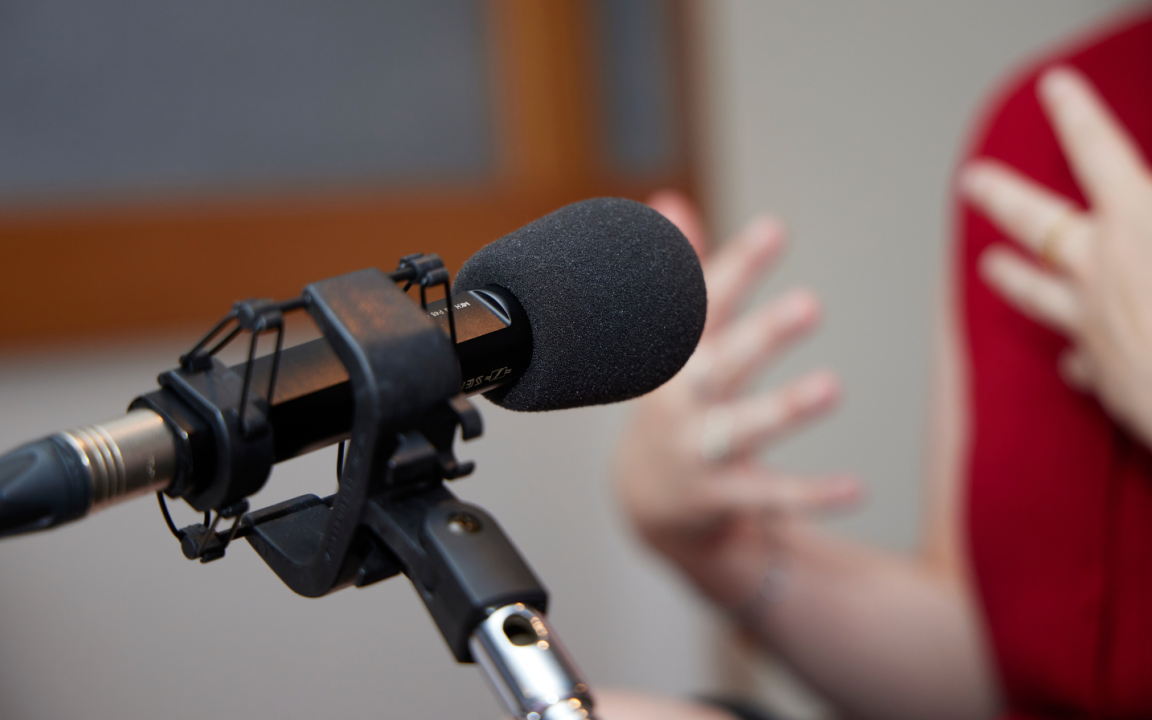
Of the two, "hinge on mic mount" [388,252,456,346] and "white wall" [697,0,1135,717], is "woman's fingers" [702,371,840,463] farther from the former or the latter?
"white wall" [697,0,1135,717]

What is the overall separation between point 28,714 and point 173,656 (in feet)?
0.31

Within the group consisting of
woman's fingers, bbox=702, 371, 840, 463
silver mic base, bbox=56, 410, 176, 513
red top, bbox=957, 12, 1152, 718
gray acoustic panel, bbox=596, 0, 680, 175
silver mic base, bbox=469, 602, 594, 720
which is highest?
gray acoustic panel, bbox=596, 0, 680, 175

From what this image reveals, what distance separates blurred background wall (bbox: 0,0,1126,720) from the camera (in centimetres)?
60

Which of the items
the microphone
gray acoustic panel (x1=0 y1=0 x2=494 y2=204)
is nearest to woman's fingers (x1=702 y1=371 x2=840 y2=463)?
the microphone

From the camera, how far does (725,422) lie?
577mm

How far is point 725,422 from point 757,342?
57mm

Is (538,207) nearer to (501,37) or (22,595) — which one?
(501,37)

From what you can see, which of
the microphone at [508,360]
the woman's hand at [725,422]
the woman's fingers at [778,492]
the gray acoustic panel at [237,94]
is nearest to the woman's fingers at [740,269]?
the woman's hand at [725,422]

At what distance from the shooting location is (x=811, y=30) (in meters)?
1.17

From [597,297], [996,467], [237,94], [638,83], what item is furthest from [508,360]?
[638,83]

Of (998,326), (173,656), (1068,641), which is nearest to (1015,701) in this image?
(1068,641)

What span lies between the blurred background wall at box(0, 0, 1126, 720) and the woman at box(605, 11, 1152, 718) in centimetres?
18

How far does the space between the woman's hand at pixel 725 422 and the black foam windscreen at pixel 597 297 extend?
33 cm

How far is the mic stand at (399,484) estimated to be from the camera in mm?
160
